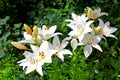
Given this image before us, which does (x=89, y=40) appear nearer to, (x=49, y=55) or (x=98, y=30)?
(x=98, y=30)

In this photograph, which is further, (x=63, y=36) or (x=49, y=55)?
(x=63, y=36)

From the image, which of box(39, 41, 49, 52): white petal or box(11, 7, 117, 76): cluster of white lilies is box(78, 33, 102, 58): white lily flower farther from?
box(39, 41, 49, 52): white petal

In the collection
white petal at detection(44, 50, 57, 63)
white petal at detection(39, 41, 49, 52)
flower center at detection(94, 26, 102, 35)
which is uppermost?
flower center at detection(94, 26, 102, 35)

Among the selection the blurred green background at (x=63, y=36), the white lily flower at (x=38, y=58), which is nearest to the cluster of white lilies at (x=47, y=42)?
the white lily flower at (x=38, y=58)

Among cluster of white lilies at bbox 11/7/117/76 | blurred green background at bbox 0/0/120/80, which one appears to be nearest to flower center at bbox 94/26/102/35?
cluster of white lilies at bbox 11/7/117/76

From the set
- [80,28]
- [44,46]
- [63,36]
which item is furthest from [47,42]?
[63,36]

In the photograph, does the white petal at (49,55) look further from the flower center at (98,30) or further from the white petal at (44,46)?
the flower center at (98,30)

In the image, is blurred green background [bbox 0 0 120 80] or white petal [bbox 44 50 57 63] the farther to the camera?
blurred green background [bbox 0 0 120 80]
